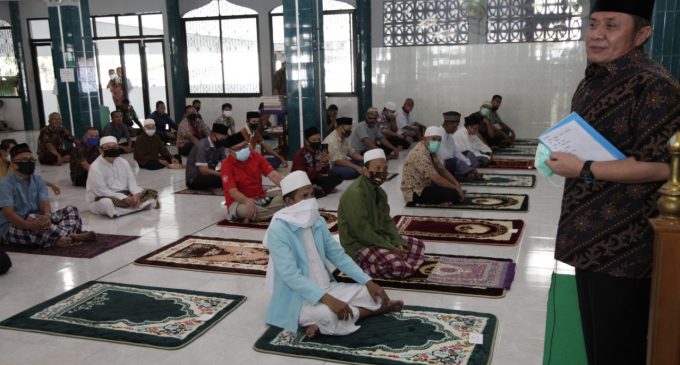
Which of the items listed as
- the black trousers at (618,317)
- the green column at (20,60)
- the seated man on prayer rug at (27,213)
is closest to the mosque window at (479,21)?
the seated man on prayer rug at (27,213)

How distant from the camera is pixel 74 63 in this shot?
9484 mm

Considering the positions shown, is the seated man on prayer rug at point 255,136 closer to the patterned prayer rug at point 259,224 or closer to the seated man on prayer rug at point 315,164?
the seated man on prayer rug at point 315,164

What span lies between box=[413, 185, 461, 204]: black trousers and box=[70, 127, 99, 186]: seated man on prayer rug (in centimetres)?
399

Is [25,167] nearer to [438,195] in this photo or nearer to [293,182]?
[293,182]

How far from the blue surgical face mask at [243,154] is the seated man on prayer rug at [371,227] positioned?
1908 millimetres

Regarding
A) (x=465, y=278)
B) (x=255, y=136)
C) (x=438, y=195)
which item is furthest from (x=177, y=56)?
(x=465, y=278)

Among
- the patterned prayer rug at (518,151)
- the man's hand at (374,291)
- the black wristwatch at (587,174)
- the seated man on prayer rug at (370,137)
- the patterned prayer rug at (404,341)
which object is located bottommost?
the patterned prayer rug at (404,341)

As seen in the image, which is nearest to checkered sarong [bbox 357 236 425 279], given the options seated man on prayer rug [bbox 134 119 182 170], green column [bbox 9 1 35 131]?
seated man on prayer rug [bbox 134 119 182 170]

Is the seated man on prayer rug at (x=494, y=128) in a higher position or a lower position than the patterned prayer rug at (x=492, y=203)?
higher

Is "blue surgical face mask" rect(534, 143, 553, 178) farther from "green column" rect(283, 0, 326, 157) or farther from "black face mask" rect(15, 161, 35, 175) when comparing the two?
"green column" rect(283, 0, 326, 157)

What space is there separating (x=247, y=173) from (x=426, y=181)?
1656mm

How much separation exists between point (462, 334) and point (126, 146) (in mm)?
7924

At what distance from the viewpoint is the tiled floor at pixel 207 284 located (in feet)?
9.01

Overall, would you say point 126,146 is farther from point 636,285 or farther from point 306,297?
point 636,285
